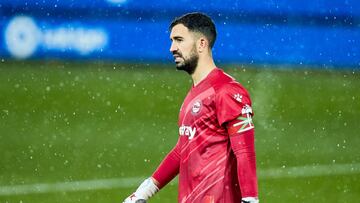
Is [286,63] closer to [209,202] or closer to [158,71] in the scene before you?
[158,71]

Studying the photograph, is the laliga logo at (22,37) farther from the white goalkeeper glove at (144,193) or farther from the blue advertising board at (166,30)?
the white goalkeeper glove at (144,193)

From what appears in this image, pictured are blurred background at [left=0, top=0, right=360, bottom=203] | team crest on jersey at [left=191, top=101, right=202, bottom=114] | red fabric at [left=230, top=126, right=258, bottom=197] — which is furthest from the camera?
blurred background at [left=0, top=0, right=360, bottom=203]

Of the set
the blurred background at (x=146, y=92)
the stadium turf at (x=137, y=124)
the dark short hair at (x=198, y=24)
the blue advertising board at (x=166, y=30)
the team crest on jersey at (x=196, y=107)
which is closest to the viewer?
the team crest on jersey at (x=196, y=107)

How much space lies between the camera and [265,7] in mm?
18641

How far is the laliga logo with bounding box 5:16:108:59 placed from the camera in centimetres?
1590

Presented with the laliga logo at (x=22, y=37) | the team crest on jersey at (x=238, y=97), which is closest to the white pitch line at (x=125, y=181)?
the laliga logo at (x=22, y=37)

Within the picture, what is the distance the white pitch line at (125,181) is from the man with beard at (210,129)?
19.1 feet

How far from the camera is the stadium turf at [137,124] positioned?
12016 mm

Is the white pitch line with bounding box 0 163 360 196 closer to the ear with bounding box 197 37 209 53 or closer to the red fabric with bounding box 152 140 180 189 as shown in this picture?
the red fabric with bounding box 152 140 180 189

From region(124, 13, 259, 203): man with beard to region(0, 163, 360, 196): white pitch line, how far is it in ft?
19.1

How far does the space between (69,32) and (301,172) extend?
552 cm

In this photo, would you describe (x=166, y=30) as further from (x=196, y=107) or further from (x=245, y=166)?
(x=245, y=166)

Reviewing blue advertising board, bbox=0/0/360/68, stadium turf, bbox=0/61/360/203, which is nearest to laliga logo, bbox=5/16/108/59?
blue advertising board, bbox=0/0/360/68

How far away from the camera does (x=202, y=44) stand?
564cm
